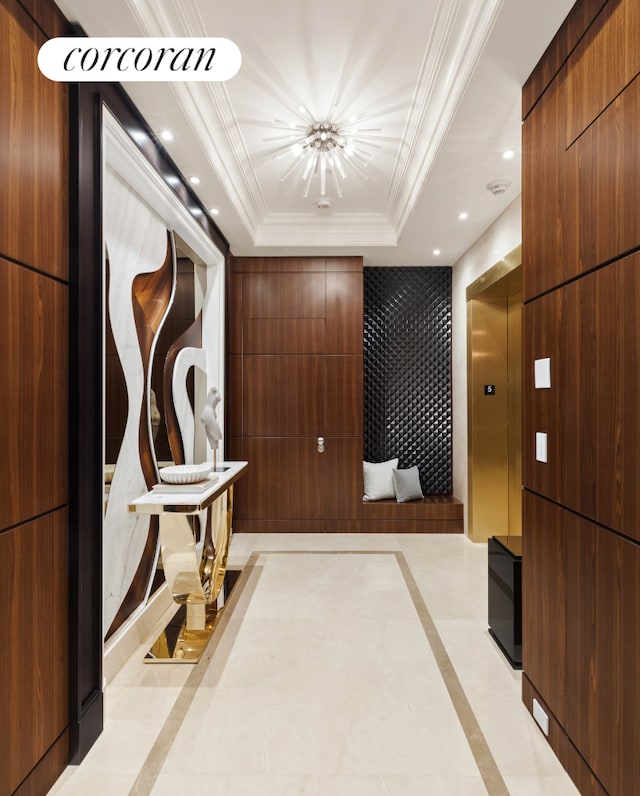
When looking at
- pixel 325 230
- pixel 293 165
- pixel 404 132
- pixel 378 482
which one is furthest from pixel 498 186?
pixel 378 482

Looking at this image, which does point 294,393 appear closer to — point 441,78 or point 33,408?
point 441,78

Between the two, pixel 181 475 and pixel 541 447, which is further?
pixel 181 475

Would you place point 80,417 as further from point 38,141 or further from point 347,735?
point 347,735

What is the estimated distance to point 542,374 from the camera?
2.03m

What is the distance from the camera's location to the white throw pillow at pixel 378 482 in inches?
200

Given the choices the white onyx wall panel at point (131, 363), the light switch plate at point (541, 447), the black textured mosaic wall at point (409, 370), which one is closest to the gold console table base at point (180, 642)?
the white onyx wall panel at point (131, 363)

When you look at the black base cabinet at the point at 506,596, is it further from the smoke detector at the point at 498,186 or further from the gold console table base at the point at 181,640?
the smoke detector at the point at 498,186

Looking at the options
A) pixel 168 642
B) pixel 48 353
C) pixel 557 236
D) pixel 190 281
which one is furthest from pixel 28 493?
pixel 190 281

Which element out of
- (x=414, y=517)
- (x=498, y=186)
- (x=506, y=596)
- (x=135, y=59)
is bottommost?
(x=414, y=517)

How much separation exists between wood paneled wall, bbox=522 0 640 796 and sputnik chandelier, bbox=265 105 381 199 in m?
1.25

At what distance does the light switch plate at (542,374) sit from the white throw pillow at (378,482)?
3.16 meters

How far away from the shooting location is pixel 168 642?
272 cm

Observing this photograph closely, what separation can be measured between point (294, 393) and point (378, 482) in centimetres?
129

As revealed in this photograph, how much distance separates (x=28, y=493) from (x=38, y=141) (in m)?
1.20
